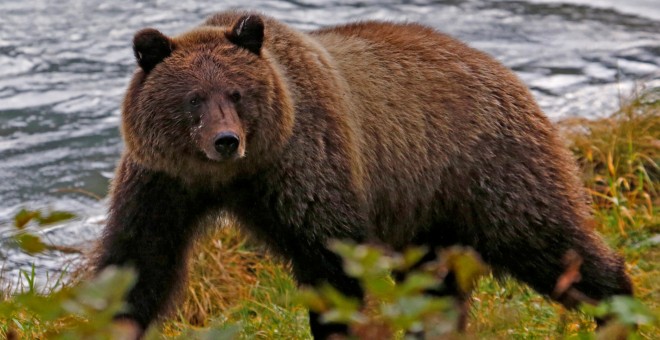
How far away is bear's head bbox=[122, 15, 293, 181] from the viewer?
15.9 ft


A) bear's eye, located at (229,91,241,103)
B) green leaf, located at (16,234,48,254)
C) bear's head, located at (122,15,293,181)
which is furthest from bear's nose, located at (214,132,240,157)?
green leaf, located at (16,234,48,254)

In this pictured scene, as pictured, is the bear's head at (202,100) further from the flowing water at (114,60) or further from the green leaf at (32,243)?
the flowing water at (114,60)

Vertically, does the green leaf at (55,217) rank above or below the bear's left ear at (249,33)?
above

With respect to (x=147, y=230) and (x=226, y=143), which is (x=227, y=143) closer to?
(x=226, y=143)

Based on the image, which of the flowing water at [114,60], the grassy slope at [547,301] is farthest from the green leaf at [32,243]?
the flowing water at [114,60]

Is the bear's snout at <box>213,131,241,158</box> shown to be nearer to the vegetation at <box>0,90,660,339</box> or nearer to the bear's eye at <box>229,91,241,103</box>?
the bear's eye at <box>229,91,241,103</box>

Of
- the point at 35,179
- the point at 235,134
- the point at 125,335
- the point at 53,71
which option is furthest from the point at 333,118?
the point at 53,71

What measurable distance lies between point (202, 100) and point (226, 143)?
1.06 feet

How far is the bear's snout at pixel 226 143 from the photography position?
4.59 metres

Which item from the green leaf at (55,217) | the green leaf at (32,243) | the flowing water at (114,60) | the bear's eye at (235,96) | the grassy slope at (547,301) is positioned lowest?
the flowing water at (114,60)

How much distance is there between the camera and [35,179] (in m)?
9.37

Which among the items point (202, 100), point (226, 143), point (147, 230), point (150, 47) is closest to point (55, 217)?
point (226, 143)

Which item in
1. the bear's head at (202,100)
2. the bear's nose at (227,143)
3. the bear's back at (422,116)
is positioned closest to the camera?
the bear's nose at (227,143)

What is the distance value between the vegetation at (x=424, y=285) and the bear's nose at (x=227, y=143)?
2.03ft
